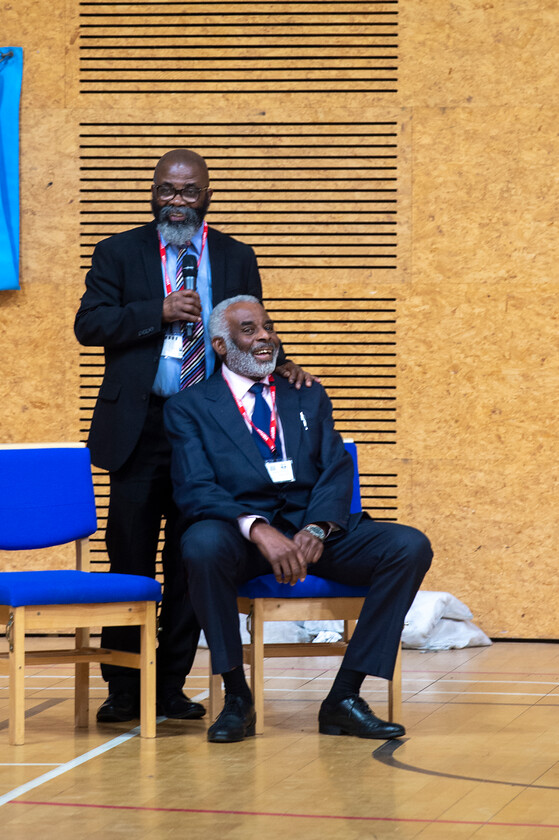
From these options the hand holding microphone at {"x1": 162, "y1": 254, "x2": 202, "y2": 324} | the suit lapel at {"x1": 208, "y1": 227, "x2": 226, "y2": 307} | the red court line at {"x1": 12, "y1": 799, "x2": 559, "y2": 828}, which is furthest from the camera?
the suit lapel at {"x1": 208, "y1": 227, "x2": 226, "y2": 307}

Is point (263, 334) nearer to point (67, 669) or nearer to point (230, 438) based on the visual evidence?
point (230, 438)

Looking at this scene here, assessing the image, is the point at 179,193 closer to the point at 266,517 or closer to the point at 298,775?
the point at 266,517

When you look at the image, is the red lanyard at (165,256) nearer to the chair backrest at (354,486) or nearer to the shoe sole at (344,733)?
the chair backrest at (354,486)

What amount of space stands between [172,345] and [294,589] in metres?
0.89

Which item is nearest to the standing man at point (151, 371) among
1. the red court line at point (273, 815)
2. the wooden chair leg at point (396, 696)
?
the wooden chair leg at point (396, 696)

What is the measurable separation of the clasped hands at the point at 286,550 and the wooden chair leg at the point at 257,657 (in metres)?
0.13

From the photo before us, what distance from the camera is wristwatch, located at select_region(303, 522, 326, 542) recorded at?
143 inches

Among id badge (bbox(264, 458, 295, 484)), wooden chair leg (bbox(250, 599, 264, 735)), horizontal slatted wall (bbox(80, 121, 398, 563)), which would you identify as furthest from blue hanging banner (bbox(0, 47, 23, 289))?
wooden chair leg (bbox(250, 599, 264, 735))

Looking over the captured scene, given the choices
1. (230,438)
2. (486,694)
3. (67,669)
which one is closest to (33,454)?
(230,438)

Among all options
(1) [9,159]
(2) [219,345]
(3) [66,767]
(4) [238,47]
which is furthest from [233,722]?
(4) [238,47]

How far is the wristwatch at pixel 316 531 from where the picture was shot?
3637mm

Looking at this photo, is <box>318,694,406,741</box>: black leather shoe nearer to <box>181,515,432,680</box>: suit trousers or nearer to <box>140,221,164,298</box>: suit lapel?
<box>181,515,432,680</box>: suit trousers

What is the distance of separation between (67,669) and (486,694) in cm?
171

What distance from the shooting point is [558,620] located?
5.63 meters
